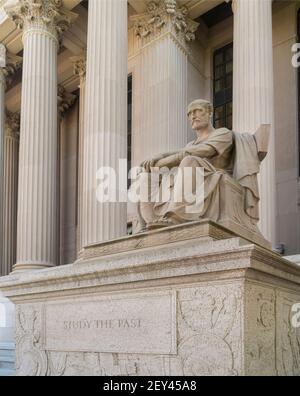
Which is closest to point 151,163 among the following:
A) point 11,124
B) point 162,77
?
point 162,77

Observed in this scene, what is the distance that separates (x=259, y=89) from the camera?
14.5m

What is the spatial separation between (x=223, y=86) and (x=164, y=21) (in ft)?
11.5

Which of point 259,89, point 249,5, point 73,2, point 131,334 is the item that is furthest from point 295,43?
point 131,334

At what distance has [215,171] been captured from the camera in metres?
6.95

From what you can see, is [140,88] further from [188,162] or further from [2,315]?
[188,162]

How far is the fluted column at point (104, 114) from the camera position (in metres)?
14.5

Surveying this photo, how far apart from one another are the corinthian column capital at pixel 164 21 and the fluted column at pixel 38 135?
2.91 meters

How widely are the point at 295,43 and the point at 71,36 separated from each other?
29.6ft

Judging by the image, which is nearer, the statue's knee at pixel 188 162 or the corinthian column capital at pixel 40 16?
the statue's knee at pixel 188 162

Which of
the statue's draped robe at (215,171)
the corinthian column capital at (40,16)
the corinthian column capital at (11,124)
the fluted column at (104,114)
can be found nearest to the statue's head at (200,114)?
the statue's draped robe at (215,171)

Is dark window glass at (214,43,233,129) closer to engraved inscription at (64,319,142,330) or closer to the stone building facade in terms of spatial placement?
the stone building facade

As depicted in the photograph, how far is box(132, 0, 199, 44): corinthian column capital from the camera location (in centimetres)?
1877

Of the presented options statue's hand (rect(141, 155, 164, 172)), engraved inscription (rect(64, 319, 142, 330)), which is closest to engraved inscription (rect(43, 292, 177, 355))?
engraved inscription (rect(64, 319, 142, 330))

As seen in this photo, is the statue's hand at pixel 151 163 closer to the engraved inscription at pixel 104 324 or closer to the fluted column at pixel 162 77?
the engraved inscription at pixel 104 324
